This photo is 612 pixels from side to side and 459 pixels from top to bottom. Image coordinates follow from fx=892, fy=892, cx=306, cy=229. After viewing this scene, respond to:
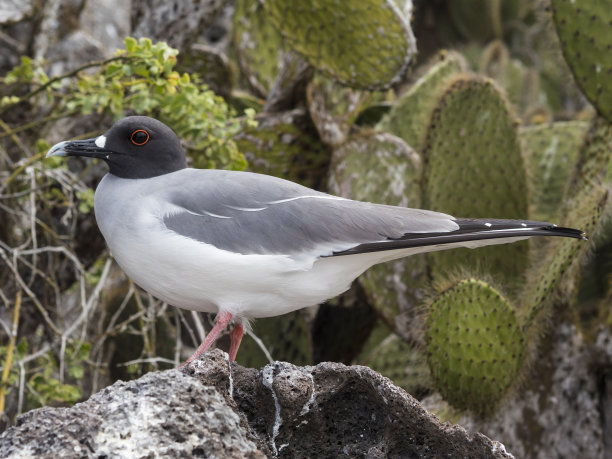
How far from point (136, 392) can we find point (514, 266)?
8.00ft

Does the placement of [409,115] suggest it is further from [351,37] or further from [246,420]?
[246,420]

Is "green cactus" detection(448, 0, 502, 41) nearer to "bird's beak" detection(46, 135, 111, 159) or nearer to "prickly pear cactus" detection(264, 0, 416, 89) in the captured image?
"prickly pear cactus" detection(264, 0, 416, 89)

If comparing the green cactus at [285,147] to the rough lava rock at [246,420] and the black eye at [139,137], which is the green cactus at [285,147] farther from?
the rough lava rock at [246,420]

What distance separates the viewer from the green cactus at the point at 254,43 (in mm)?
4418

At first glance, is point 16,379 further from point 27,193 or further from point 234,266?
point 234,266

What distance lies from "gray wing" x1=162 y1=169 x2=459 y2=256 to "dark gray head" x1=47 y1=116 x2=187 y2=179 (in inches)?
2.8

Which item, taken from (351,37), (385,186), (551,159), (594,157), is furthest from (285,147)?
(551,159)

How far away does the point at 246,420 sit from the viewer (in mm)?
1681

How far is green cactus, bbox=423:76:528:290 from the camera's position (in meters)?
3.53

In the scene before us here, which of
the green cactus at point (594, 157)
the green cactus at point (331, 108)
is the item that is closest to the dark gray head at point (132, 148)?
the green cactus at point (331, 108)

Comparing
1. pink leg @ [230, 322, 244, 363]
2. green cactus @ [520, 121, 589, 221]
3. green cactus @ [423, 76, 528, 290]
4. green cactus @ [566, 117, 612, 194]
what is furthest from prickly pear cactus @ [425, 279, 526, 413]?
green cactus @ [520, 121, 589, 221]

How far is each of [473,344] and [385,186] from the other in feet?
3.07

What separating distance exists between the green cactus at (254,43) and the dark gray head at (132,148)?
2.38m

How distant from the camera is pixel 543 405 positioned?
3.38 metres
